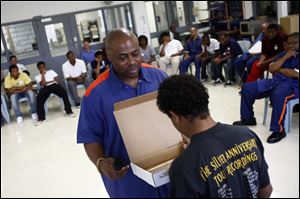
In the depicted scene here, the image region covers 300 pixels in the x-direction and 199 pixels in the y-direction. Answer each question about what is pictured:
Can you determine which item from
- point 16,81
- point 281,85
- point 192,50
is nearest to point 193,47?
point 192,50

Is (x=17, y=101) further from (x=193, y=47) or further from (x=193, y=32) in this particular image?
(x=193, y=32)

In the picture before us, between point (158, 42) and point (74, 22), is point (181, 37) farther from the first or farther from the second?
point (74, 22)

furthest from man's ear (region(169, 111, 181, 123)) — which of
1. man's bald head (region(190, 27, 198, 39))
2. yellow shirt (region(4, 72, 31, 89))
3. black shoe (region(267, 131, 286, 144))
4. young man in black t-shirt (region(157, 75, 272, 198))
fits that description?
yellow shirt (region(4, 72, 31, 89))

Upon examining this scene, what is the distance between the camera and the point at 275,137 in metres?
2.70

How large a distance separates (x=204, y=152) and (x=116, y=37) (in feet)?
1.47

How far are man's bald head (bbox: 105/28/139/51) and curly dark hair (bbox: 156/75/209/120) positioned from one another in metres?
0.26

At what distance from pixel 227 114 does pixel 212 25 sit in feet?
5.51

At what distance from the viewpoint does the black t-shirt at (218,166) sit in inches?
28.2

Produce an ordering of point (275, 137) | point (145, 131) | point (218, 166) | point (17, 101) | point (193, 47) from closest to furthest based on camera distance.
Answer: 1. point (218, 166)
2. point (145, 131)
3. point (193, 47)
4. point (275, 137)
5. point (17, 101)

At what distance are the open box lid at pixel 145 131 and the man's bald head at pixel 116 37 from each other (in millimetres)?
191

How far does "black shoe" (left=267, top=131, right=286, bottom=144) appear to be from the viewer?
2.67 meters

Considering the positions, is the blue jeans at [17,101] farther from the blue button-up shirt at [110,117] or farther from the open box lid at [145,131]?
the open box lid at [145,131]

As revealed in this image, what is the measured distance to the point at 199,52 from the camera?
1818mm

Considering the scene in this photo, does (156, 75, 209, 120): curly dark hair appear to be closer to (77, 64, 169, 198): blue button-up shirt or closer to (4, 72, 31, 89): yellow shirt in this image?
→ (77, 64, 169, 198): blue button-up shirt
